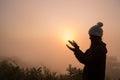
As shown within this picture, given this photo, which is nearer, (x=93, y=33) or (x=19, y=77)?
(x=93, y=33)

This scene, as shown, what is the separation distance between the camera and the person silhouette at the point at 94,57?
4.56 metres

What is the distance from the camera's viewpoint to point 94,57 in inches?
182

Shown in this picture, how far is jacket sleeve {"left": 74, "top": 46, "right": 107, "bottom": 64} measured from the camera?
14.8ft

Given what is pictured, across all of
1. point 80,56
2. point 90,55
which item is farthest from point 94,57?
point 80,56

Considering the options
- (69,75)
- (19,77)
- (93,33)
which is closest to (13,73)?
(19,77)

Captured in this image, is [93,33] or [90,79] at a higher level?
[93,33]

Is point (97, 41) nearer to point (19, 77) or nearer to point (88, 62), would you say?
point (88, 62)

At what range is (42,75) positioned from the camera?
18.8 meters

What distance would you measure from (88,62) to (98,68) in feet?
0.80

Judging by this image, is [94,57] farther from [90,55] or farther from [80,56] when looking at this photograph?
[80,56]

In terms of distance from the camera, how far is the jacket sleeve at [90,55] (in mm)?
4508

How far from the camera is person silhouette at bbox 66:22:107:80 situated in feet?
15.0

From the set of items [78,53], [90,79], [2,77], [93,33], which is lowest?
[90,79]

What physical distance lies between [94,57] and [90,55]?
7 centimetres
